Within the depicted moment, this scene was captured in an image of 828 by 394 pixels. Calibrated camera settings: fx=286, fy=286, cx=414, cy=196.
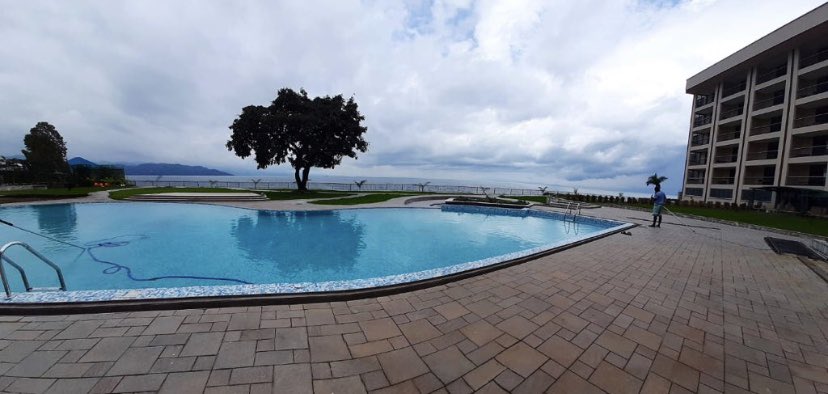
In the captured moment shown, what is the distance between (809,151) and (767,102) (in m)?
5.86

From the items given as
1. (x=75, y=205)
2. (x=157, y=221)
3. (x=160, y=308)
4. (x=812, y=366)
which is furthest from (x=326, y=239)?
(x=75, y=205)

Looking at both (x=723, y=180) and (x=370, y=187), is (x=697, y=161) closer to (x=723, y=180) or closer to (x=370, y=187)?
(x=723, y=180)

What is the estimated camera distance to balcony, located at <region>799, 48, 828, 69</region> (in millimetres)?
20478

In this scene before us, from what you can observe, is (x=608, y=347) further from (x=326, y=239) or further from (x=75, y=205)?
(x=75, y=205)

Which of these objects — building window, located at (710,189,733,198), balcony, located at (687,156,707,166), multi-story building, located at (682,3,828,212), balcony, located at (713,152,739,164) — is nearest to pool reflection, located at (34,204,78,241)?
multi-story building, located at (682,3,828,212)

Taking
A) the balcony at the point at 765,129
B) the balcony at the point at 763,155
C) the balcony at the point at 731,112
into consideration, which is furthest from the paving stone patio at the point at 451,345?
the balcony at the point at 731,112

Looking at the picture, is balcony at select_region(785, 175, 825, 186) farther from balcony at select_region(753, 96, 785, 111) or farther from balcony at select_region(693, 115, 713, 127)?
balcony at select_region(693, 115, 713, 127)

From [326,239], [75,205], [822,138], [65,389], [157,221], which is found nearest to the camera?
[65,389]

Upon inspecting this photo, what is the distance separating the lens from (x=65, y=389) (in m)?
1.89

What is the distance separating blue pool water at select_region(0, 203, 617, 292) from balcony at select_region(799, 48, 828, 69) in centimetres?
2514

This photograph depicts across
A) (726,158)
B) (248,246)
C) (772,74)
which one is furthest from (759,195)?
(248,246)

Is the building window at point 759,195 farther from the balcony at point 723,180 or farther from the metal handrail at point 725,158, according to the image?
the metal handrail at point 725,158

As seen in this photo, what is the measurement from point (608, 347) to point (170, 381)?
3.52m

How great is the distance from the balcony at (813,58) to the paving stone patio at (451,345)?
Result: 3109 centimetres
